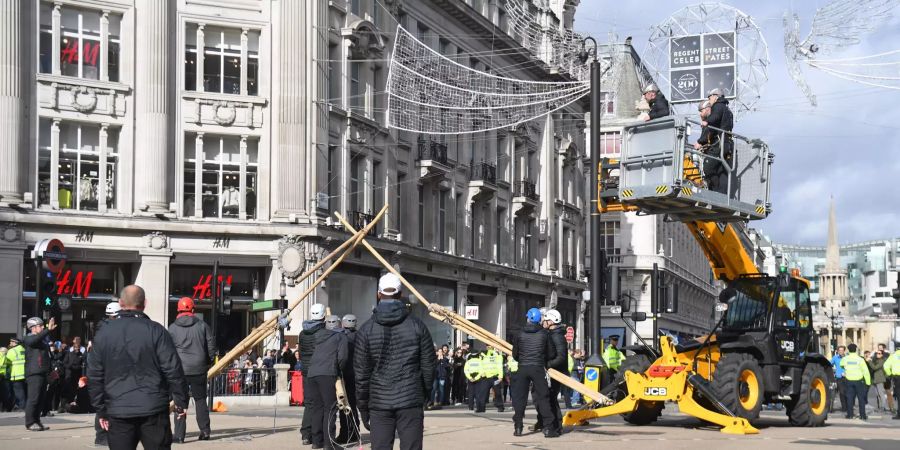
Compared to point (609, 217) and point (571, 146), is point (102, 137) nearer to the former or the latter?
point (571, 146)

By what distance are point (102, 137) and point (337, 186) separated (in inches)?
298

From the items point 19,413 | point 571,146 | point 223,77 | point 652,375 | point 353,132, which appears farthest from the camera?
point 571,146

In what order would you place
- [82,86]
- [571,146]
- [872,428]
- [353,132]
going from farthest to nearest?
[571,146], [353,132], [82,86], [872,428]

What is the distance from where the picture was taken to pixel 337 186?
4131 centimetres

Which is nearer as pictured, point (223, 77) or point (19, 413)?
point (19, 413)

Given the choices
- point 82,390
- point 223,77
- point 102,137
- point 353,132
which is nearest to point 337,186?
point 353,132

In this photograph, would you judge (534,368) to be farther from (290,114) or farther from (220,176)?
(220,176)

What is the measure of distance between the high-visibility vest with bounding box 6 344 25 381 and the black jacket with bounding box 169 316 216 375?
9.50m

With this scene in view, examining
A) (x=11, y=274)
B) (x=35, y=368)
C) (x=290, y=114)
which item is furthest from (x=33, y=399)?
(x=290, y=114)

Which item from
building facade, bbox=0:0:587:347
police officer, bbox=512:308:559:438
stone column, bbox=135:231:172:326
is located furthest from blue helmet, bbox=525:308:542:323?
stone column, bbox=135:231:172:326

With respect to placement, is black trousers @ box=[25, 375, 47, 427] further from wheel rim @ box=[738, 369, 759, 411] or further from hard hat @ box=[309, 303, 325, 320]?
wheel rim @ box=[738, 369, 759, 411]

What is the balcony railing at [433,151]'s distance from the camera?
156 ft

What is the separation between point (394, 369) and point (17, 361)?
Answer: 1630 centimetres

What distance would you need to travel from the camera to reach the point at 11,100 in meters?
35.2
